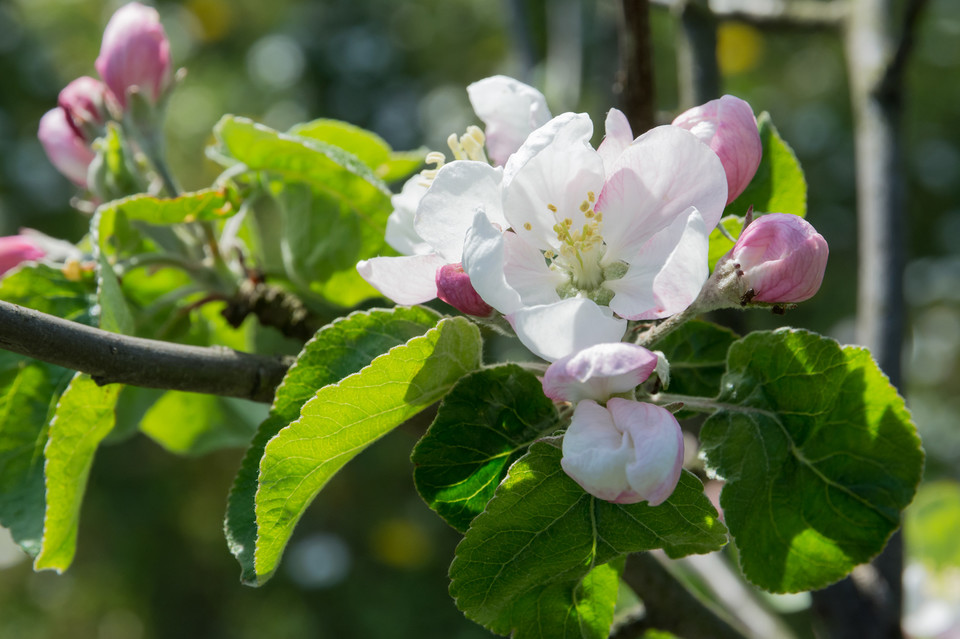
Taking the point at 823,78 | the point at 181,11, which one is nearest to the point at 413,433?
the point at 181,11

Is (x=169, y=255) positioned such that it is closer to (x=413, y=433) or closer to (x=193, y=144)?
(x=413, y=433)

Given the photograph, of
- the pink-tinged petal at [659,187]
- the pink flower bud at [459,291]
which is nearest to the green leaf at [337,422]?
the pink flower bud at [459,291]

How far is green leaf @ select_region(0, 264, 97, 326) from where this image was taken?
87cm

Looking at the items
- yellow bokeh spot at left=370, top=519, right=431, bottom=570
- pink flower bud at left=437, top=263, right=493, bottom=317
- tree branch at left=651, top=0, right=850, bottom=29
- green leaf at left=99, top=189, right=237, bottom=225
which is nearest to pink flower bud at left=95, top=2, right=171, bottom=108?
green leaf at left=99, top=189, right=237, bottom=225

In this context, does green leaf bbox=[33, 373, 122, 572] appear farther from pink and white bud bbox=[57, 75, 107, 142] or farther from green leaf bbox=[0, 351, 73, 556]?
pink and white bud bbox=[57, 75, 107, 142]

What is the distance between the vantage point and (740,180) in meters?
0.67

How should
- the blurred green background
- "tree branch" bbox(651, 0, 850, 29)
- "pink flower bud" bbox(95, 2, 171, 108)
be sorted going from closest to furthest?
"pink flower bud" bbox(95, 2, 171, 108)
"tree branch" bbox(651, 0, 850, 29)
the blurred green background

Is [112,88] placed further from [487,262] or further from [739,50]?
[739,50]

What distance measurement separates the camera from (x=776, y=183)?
80 centimetres

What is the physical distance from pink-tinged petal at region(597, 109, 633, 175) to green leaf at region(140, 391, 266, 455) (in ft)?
2.15

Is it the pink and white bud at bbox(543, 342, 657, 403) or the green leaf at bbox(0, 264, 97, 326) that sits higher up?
the pink and white bud at bbox(543, 342, 657, 403)

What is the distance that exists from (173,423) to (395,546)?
378 cm

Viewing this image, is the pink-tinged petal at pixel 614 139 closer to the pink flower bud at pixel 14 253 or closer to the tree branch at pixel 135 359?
the tree branch at pixel 135 359

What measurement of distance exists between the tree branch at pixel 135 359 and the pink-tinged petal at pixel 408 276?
175mm
